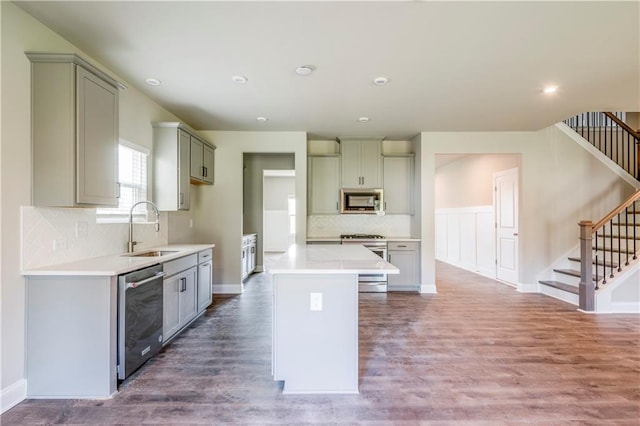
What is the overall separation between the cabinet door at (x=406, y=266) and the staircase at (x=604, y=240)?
206cm

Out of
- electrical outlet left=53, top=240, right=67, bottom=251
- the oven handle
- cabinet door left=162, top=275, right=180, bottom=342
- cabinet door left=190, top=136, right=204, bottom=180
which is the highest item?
cabinet door left=190, top=136, right=204, bottom=180

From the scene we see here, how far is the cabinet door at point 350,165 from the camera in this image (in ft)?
18.2

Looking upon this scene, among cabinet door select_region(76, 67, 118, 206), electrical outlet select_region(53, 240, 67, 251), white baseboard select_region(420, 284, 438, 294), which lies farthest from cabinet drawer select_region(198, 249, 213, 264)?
white baseboard select_region(420, 284, 438, 294)

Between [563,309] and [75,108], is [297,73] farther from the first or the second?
[563,309]

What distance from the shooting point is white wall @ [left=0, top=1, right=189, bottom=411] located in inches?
77.8

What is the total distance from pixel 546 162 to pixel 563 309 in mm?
2425

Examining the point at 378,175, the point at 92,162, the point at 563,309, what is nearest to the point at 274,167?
the point at 378,175

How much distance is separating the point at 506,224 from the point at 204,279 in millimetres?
5510

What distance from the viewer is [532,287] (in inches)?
198

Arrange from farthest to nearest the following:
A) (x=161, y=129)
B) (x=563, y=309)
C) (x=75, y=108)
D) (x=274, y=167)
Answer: (x=274, y=167) → (x=563, y=309) → (x=161, y=129) → (x=75, y=108)

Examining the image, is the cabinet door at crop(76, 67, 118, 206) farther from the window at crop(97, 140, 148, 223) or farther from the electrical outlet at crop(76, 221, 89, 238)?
the window at crop(97, 140, 148, 223)

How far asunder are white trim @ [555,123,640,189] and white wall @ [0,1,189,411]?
6.76m

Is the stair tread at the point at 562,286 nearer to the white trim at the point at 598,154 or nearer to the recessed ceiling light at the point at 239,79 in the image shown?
the white trim at the point at 598,154

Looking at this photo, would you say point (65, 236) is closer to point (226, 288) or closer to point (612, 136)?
point (226, 288)
